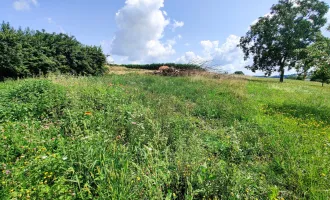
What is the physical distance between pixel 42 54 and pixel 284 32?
29613 mm

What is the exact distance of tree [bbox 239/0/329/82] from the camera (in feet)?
81.1

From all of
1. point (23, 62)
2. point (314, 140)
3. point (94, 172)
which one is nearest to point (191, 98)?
point (314, 140)

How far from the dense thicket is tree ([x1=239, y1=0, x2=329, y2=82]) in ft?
78.5

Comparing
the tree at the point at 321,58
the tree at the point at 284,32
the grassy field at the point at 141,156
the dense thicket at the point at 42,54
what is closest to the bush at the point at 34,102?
the grassy field at the point at 141,156

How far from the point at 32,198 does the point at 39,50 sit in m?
12.8

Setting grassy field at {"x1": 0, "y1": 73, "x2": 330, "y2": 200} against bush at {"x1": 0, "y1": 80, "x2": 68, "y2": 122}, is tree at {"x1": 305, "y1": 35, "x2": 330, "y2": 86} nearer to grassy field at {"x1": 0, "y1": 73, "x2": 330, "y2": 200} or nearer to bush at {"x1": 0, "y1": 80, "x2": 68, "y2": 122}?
grassy field at {"x1": 0, "y1": 73, "x2": 330, "y2": 200}

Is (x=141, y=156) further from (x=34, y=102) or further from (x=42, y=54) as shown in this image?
(x=42, y=54)

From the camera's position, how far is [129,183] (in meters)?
2.18

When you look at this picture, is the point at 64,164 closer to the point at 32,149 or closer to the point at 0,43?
the point at 32,149

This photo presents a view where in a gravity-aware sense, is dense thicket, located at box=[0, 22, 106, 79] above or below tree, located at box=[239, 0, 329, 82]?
below

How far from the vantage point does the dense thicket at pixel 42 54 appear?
10352 millimetres

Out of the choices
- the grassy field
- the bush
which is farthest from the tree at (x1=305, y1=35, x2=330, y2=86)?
the bush

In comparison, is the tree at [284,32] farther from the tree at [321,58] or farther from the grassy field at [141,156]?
the grassy field at [141,156]

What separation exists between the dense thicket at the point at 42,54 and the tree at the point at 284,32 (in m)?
23.9
